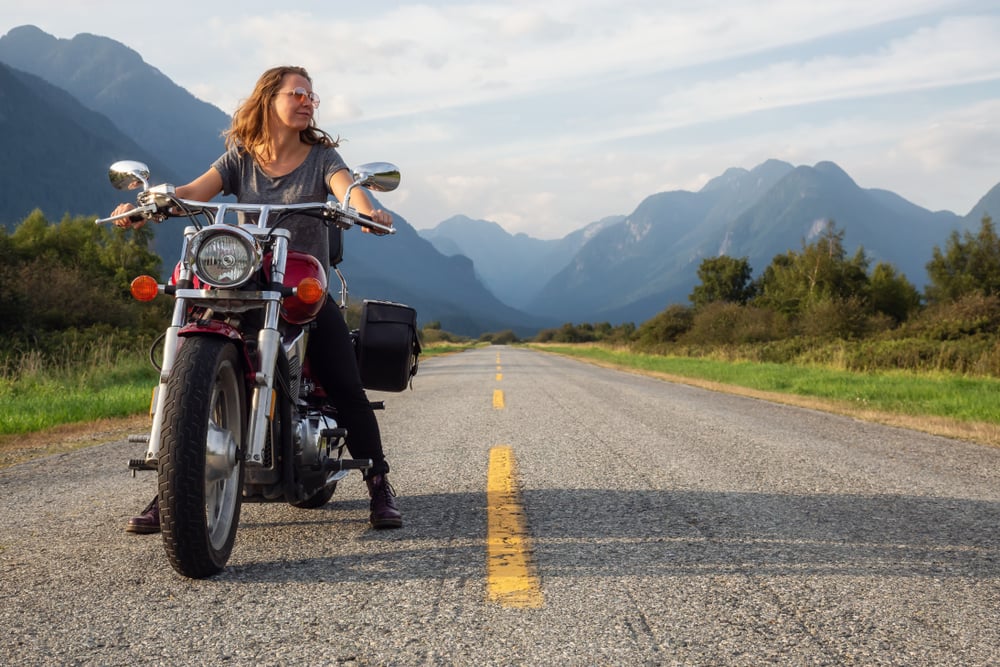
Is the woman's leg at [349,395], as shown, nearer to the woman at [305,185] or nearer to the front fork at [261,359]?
the woman at [305,185]

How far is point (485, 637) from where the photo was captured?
2.06 meters

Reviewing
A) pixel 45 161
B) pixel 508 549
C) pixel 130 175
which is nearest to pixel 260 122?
pixel 130 175

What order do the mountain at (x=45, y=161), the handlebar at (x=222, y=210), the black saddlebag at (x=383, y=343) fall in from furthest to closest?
1. the mountain at (x=45, y=161)
2. the black saddlebag at (x=383, y=343)
3. the handlebar at (x=222, y=210)

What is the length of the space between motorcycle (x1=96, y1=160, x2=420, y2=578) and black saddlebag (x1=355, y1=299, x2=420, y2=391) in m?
0.33

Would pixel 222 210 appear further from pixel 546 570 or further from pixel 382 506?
pixel 546 570

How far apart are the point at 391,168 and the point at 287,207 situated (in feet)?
1.54

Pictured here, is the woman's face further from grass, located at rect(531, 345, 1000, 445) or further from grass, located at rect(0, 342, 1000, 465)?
grass, located at rect(531, 345, 1000, 445)

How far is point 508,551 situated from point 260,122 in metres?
2.25

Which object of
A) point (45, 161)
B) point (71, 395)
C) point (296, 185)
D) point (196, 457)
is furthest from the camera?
point (45, 161)

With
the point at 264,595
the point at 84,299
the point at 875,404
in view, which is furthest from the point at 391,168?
the point at 84,299

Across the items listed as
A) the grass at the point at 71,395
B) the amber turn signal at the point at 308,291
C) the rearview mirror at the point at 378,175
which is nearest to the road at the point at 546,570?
the amber turn signal at the point at 308,291

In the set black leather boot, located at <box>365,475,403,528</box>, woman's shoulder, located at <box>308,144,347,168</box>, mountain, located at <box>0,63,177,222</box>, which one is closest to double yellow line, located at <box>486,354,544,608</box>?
black leather boot, located at <box>365,475,403,528</box>

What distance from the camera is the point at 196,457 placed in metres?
2.40

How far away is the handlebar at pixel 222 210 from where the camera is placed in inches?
118
